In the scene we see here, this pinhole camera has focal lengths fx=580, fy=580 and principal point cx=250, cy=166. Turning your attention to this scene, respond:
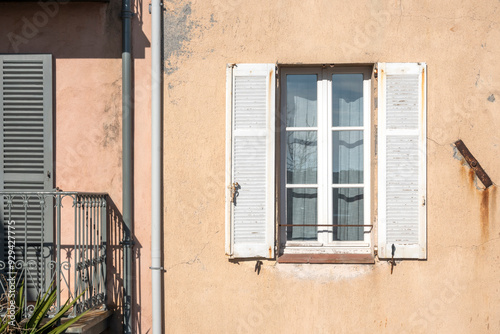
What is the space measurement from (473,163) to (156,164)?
2781 millimetres

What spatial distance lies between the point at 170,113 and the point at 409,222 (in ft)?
7.65

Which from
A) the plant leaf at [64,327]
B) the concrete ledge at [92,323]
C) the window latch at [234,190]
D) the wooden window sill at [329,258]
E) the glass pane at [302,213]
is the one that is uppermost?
the window latch at [234,190]

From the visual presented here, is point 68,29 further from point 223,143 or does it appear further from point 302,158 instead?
point 302,158

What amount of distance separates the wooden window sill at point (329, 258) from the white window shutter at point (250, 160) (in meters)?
0.19

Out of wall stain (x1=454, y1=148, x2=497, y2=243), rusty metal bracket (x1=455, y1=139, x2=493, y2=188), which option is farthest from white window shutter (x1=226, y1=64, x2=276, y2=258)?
wall stain (x1=454, y1=148, x2=497, y2=243)

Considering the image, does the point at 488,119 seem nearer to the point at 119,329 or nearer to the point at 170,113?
the point at 170,113

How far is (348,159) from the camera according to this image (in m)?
5.34

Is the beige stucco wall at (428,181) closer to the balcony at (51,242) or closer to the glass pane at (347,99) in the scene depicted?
the glass pane at (347,99)

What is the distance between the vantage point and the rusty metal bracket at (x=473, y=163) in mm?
5016

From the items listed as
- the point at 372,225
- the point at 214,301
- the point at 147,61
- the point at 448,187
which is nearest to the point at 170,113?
the point at 147,61

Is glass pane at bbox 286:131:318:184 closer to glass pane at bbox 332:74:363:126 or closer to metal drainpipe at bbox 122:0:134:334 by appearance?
glass pane at bbox 332:74:363:126

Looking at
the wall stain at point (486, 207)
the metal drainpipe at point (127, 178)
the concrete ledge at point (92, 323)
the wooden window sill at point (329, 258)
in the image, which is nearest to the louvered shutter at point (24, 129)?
the metal drainpipe at point (127, 178)

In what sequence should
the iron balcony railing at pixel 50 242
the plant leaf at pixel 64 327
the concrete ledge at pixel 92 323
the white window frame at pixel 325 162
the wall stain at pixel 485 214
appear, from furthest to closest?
the white window frame at pixel 325 162
the wall stain at pixel 485 214
the iron balcony railing at pixel 50 242
the concrete ledge at pixel 92 323
the plant leaf at pixel 64 327

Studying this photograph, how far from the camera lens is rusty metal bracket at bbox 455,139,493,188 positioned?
16.5ft
